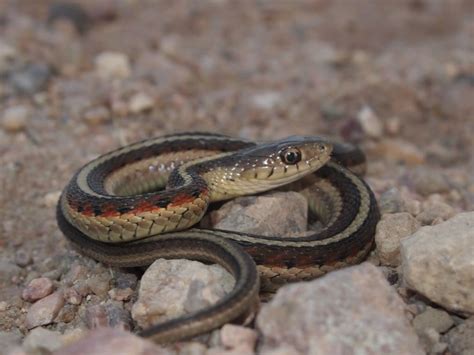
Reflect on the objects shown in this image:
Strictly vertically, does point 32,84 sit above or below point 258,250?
below

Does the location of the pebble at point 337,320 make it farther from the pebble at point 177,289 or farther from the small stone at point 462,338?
the pebble at point 177,289

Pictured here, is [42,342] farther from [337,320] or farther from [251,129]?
[251,129]

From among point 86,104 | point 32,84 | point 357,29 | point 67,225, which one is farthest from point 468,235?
point 357,29

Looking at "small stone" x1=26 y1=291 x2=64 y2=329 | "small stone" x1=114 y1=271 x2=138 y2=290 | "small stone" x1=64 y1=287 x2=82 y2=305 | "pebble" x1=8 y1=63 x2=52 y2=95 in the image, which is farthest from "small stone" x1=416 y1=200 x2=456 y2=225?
"pebble" x1=8 y1=63 x2=52 y2=95

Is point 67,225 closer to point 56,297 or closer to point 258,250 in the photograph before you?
point 56,297

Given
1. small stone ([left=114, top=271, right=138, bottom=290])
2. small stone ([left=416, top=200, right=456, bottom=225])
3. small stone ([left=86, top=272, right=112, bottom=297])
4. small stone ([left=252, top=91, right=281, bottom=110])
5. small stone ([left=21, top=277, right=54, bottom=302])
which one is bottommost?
small stone ([left=252, top=91, right=281, bottom=110])

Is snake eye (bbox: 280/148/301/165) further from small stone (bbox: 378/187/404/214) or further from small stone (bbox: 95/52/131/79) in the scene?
small stone (bbox: 95/52/131/79)
